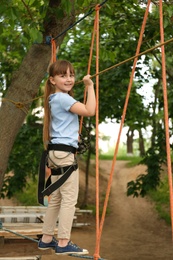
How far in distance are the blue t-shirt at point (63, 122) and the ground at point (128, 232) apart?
119 inches

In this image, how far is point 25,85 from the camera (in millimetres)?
5660

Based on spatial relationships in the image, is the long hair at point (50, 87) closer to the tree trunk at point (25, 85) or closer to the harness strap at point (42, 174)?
the harness strap at point (42, 174)

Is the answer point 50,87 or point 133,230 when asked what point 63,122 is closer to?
point 50,87

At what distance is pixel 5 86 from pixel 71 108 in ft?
21.1

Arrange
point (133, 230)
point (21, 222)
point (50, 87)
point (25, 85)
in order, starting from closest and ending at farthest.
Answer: point (50, 87)
point (25, 85)
point (21, 222)
point (133, 230)

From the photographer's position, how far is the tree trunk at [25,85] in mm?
A: 5594

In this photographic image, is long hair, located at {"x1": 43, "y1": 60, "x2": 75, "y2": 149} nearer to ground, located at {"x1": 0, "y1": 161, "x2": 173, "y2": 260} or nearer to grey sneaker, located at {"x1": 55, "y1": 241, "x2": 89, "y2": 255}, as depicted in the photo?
grey sneaker, located at {"x1": 55, "y1": 241, "x2": 89, "y2": 255}

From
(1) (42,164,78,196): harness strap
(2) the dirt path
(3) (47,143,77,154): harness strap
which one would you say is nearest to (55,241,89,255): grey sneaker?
(1) (42,164,78,196): harness strap

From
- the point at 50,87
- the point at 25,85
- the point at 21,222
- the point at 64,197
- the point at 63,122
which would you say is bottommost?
the point at 21,222

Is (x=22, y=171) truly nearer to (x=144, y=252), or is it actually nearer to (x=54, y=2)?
(x=144, y=252)

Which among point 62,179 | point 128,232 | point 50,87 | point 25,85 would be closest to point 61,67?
point 50,87

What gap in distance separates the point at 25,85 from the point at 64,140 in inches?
96.0

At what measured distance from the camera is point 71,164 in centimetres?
337

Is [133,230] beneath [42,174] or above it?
beneath
